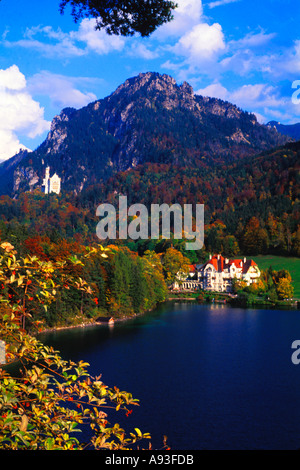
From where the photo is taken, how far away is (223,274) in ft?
333

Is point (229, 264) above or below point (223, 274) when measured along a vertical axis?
above

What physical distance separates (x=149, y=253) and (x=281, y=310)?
38.8 metres

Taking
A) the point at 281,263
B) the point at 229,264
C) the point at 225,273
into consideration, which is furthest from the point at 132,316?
the point at 281,263

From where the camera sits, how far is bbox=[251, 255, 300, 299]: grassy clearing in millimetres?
98494

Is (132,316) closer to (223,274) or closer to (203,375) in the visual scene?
(203,375)

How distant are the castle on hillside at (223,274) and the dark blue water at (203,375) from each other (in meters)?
39.2

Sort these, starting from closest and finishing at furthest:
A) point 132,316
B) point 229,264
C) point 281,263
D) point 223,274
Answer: point 132,316 → point 223,274 → point 229,264 → point 281,263

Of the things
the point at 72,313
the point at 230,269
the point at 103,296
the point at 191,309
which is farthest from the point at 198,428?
the point at 230,269

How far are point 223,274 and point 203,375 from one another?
6943cm

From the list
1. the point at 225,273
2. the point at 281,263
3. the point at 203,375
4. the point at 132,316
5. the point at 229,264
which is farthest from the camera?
the point at 281,263

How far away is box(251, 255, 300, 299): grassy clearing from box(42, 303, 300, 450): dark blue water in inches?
1581

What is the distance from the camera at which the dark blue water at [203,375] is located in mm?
22844

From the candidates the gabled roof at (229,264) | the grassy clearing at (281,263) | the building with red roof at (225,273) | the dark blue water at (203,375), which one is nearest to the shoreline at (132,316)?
the dark blue water at (203,375)

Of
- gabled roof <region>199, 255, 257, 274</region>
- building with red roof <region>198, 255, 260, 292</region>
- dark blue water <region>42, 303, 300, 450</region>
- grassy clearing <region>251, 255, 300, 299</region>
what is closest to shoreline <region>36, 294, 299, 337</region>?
dark blue water <region>42, 303, 300, 450</region>
